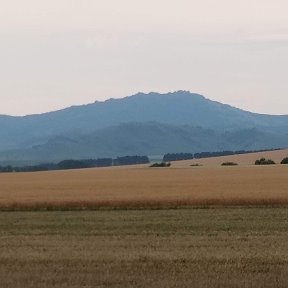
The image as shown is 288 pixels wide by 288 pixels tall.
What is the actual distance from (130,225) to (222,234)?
4168mm

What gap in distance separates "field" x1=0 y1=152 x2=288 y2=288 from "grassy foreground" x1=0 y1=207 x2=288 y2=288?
0.06 feet

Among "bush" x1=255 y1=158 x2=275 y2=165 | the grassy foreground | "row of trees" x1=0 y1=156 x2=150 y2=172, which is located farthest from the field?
"row of trees" x1=0 y1=156 x2=150 y2=172

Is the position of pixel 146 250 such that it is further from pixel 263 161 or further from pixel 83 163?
pixel 83 163

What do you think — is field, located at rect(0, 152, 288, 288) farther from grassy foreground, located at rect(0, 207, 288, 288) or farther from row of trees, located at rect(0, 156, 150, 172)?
row of trees, located at rect(0, 156, 150, 172)

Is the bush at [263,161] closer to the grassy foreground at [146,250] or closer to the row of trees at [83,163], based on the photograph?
the row of trees at [83,163]

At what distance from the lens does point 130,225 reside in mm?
25422

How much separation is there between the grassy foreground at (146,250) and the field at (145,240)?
2 cm

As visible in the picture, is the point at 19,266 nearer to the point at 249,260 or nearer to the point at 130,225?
the point at 249,260

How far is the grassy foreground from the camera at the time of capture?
14062mm

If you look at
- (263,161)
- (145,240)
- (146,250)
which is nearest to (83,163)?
(263,161)

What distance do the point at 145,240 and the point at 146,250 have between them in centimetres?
230

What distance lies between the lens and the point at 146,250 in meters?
18.4

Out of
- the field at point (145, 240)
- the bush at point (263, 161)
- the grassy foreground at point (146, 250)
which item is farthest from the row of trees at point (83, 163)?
the grassy foreground at point (146, 250)

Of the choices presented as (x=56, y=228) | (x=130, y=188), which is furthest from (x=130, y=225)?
(x=130, y=188)
